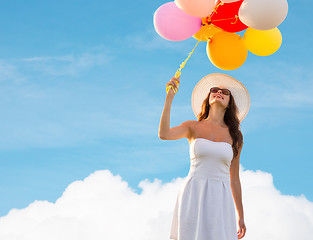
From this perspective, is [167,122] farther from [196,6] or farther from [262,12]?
[262,12]

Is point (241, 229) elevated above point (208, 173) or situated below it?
below

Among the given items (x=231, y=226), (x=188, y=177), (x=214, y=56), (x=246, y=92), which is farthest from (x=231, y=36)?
(x=231, y=226)

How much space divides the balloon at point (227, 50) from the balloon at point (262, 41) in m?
0.09

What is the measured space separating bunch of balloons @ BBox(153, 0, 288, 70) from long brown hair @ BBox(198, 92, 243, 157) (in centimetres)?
49

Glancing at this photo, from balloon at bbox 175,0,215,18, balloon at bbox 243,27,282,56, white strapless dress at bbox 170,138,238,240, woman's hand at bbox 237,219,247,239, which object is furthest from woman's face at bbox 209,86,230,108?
woman's hand at bbox 237,219,247,239

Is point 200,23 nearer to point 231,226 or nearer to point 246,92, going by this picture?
point 246,92

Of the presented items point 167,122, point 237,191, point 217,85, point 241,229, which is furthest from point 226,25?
point 241,229

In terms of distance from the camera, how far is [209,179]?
15.3 ft

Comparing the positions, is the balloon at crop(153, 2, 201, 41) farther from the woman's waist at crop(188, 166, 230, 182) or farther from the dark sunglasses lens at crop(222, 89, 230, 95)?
the woman's waist at crop(188, 166, 230, 182)

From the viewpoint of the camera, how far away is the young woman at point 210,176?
14.9 ft

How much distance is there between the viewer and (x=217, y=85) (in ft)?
17.7

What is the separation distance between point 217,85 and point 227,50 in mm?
445

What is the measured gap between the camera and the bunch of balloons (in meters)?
4.68

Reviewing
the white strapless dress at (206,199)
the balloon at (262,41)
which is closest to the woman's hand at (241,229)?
the white strapless dress at (206,199)
